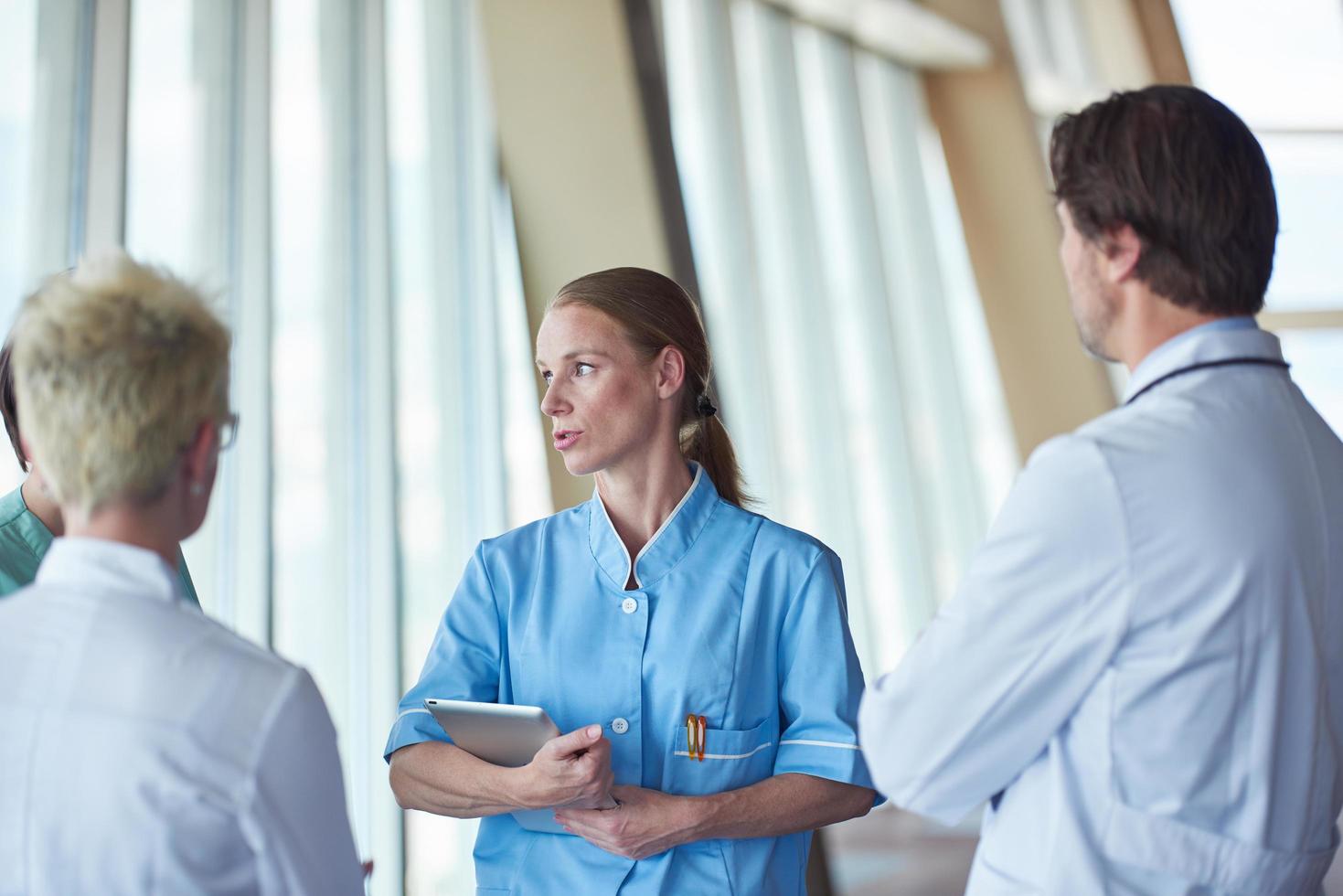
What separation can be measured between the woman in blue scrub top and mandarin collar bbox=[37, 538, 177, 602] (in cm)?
59

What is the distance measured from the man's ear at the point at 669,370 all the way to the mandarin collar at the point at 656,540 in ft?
0.48

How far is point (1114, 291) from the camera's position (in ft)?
3.78

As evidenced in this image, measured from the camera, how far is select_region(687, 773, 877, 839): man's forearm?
1458mm

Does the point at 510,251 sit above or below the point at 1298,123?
below

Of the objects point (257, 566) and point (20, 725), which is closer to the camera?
point (20, 725)

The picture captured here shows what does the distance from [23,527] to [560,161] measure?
2311 mm

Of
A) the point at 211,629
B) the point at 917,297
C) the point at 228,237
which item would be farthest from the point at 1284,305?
the point at 211,629

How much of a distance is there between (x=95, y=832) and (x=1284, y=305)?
7.23 metres

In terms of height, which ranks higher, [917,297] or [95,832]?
[917,297]

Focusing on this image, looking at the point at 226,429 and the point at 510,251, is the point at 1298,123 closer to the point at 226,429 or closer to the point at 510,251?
the point at 510,251

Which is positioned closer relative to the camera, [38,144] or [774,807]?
[774,807]

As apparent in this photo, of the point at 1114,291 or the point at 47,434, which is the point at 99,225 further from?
the point at 1114,291

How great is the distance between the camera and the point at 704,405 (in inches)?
74.1

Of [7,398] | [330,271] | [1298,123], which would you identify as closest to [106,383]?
[7,398]
